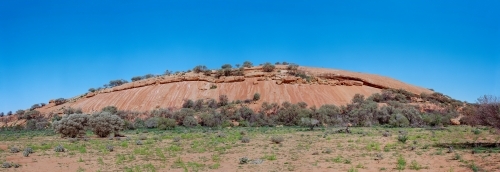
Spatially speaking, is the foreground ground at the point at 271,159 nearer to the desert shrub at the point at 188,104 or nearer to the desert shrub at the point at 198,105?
the desert shrub at the point at 198,105

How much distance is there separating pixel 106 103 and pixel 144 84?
330 inches

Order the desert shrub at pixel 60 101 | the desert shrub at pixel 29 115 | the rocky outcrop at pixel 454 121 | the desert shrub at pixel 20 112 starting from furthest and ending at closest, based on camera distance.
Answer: the desert shrub at pixel 60 101 → the desert shrub at pixel 20 112 → the desert shrub at pixel 29 115 → the rocky outcrop at pixel 454 121

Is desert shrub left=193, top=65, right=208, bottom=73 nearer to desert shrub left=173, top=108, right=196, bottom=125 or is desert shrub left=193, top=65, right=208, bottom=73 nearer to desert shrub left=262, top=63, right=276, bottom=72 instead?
desert shrub left=262, top=63, right=276, bottom=72

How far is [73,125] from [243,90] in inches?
1539

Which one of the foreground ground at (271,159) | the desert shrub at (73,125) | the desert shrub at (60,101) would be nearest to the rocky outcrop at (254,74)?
the desert shrub at (60,101)

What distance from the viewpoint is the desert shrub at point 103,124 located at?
3014 centimetres

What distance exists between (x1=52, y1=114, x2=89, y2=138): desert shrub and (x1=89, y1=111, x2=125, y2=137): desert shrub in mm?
815

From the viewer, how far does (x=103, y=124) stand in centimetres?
3022

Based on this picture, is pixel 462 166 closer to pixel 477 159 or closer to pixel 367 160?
pixel 477 159

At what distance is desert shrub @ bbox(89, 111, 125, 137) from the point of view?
30.1m

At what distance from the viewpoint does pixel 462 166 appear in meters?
A: 13.9

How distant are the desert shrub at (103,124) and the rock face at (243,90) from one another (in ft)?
102

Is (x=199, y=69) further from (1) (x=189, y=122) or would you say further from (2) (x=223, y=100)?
(1) (x=189, y=122)

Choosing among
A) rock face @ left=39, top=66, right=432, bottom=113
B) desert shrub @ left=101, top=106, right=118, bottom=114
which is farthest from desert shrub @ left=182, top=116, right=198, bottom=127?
desert shrub @ left=101, top=106, right=118, bottom=114
